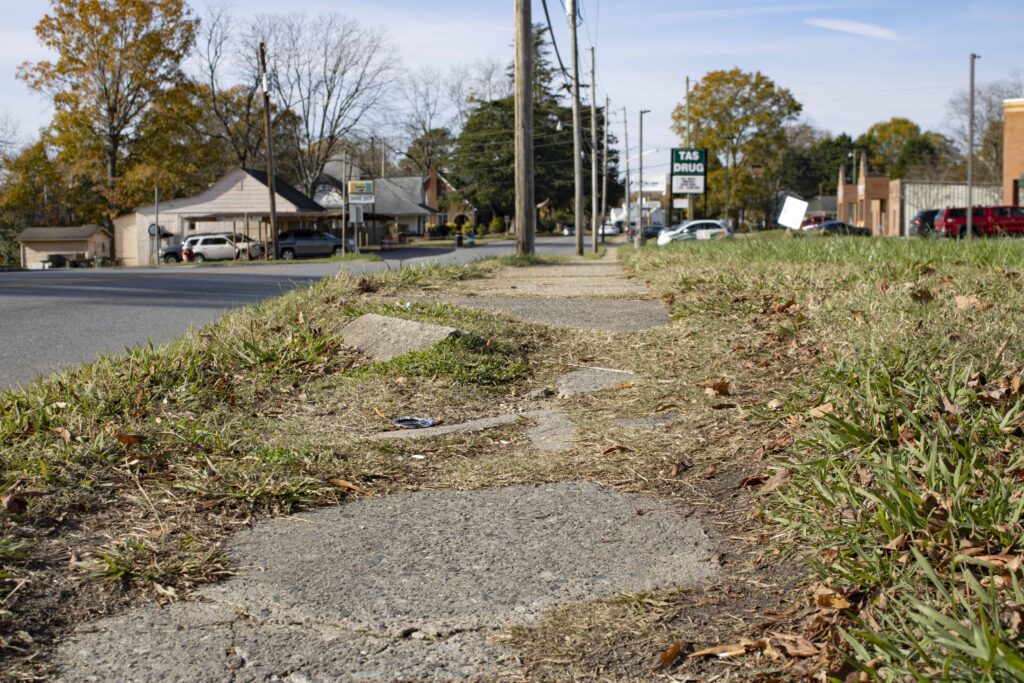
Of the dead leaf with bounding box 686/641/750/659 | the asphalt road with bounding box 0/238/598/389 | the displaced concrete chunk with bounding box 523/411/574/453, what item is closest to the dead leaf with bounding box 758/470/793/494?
the dead leaf with bounding box 686/641/750/659

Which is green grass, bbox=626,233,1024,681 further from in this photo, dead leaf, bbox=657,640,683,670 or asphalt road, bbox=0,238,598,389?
asphalt road, bbox=0,238,598,389

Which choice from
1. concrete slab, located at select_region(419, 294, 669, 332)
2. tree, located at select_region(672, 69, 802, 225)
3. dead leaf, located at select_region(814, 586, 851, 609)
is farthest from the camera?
tree, located at select_region(672, 69, 802, 225)

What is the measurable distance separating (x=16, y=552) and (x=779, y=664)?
2489 millimetres

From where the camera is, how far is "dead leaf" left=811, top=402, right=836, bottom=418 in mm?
4086

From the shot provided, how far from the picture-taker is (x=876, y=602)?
2678 mm

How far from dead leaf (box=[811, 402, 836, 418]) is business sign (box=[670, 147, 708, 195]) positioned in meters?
34.4

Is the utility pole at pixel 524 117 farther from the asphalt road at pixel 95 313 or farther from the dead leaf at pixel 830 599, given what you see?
the dead leaf at pixel 830 599

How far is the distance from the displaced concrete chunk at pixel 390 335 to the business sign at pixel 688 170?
3169 centimetres

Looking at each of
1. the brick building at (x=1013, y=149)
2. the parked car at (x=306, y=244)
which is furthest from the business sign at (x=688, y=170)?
the parked car at (x=306, y=244)

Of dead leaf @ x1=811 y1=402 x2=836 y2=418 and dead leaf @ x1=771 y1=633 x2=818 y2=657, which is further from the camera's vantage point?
dead leaf @ x1=811 y1=402 x2=836 y2=418

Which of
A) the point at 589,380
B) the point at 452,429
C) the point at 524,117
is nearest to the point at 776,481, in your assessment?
the point at 452,429

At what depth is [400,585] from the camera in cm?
336

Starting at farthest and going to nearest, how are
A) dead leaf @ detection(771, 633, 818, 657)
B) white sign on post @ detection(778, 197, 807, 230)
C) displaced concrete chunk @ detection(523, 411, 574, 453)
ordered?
white sign on post @ detection(778, 197, 807, 230), displaced concrete chunk @ detection(523, 411, 574, 453), dead leaf @ detection(771, 633, 818, 657)

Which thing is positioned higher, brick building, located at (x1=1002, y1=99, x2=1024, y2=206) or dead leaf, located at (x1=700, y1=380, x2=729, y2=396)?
brick building, located at (x1=1002, y1=99, x2=1024, y2=206)
